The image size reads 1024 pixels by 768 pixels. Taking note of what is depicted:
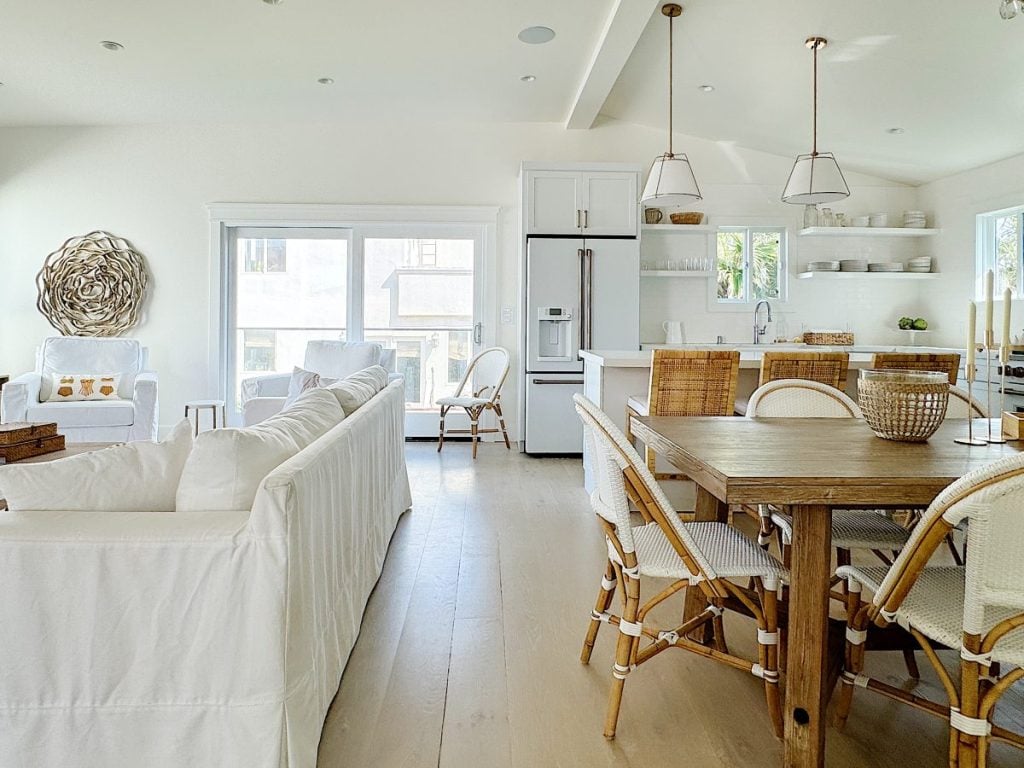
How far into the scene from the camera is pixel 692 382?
134 inches

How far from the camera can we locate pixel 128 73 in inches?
196

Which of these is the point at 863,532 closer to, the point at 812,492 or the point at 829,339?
the point at 812,492

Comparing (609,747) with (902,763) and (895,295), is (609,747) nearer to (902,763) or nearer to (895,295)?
(902,763)

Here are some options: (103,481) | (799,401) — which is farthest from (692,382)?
(103,481)

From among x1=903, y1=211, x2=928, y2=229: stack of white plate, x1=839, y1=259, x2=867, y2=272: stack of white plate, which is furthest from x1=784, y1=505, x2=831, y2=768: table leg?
x1=903, y1=211, x2=928, y2=229: stack of white plate

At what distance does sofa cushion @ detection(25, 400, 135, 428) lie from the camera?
4875 millimetres

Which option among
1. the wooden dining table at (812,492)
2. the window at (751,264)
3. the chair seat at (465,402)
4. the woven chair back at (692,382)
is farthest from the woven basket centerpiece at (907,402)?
the window at (751,264)

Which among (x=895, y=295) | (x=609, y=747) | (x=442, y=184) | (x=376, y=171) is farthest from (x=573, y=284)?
(x=609, y=747)

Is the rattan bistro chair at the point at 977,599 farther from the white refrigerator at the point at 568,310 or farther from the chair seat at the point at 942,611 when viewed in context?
the white refrigerator at the point at 568,310

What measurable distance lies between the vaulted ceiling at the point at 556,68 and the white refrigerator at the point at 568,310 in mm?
1160

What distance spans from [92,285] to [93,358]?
0.99 metres

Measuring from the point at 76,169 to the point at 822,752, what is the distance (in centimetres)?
699

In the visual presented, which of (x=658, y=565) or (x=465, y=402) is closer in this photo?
(x=658, y=565)

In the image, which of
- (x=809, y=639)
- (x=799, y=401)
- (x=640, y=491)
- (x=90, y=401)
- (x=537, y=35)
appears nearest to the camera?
(x=809, y=639)
